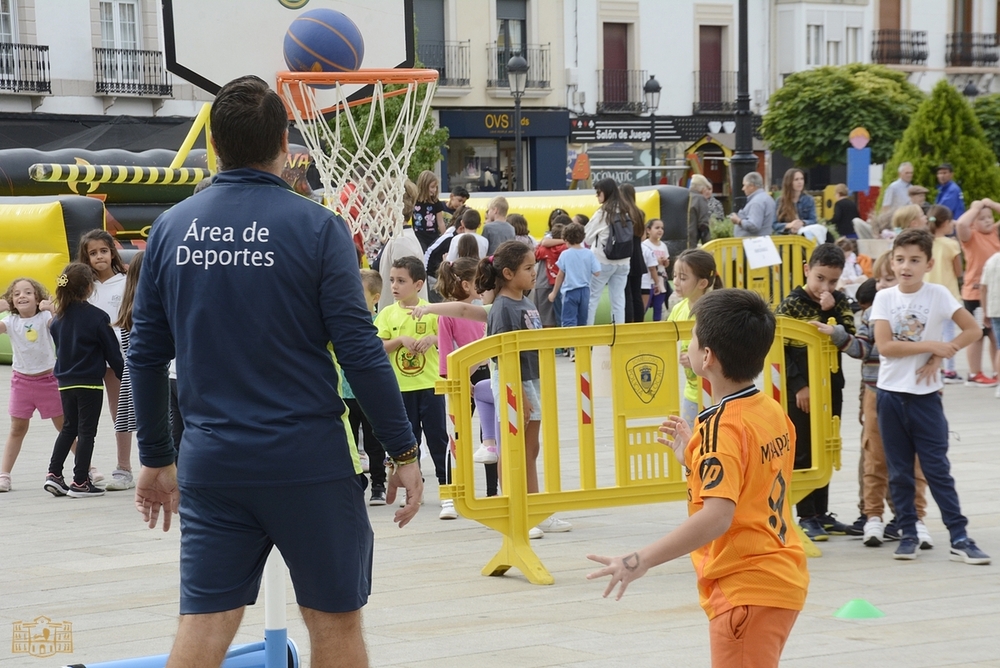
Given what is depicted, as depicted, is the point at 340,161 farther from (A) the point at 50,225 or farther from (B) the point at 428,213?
(A) the point at 50,225

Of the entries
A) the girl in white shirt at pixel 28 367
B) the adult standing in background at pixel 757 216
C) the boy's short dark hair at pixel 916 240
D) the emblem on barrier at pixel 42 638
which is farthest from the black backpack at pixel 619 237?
the emblem on barrier at pixel 42 638

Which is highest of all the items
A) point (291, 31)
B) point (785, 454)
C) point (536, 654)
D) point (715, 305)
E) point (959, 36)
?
point (959, 36)

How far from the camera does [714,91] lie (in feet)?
140

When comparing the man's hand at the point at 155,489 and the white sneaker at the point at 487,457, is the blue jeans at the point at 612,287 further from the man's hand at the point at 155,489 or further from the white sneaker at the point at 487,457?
the man's hand at the point at 155,489

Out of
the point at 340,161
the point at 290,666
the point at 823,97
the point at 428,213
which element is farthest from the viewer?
the point at 823,97

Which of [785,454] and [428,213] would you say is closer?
[785,454]

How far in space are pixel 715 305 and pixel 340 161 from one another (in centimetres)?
1093

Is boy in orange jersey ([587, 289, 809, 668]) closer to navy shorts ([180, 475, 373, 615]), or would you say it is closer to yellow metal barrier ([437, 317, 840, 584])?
navy shorts ([180, 475, 373, 615])

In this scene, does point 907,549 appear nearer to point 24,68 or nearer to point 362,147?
point 362,147

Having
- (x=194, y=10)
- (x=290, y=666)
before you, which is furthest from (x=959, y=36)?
(x=290, y=666)

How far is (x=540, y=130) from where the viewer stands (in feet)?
129

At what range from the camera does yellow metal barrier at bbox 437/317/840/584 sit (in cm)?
659

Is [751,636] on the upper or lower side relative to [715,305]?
lower

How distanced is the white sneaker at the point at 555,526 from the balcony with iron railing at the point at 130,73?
2672cm
